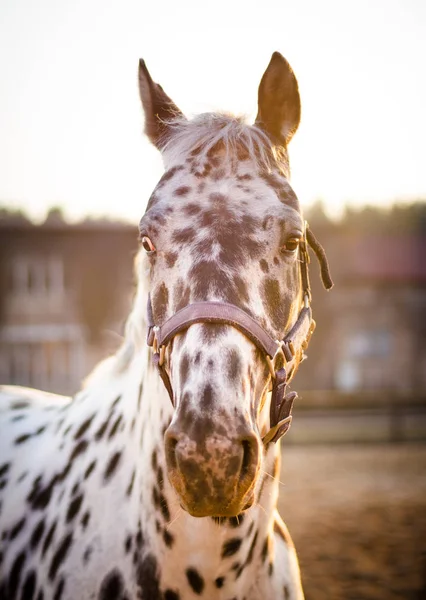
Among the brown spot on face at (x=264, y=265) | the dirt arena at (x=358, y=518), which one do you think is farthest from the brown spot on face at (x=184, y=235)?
the dirt arena at (x=358, y=518)

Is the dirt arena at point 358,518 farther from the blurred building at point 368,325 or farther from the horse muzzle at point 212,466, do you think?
the blurred building at point 368,325

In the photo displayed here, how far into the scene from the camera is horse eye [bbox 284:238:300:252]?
2092mm

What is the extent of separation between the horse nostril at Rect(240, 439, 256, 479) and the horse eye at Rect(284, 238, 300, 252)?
73cm

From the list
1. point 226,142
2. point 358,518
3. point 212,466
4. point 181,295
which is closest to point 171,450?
point 212,466

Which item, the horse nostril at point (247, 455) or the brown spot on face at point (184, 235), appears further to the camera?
the brown spot on face at point (184, 235)

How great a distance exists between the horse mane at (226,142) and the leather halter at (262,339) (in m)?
0.35

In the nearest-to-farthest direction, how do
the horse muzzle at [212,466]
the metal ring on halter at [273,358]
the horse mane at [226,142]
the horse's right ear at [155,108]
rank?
1. the horse muzzle at [212,466]
2. the metal ring on halter at [273,358]
3. the horse mane at [226,142]
4. the horse's right ear at [155,108]

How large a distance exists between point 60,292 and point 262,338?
81.2 ft

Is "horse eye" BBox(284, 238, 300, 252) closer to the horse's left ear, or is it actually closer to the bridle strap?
the bridle strap

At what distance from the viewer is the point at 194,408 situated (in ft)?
5.42

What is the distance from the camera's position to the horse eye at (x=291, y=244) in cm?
209

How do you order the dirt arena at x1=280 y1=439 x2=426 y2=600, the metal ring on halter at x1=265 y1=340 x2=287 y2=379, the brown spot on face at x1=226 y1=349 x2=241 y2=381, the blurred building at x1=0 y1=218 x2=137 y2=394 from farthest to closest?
the blurred building at x1=0 y1=218 x2=137 y2=394, the dirt arena at x1=280 y1=439 x2=426 y2=600, the metal ring on halter at x1=265 y1=340 x2=287 y2=379, the brown spot on face at x1=226 y1=349 x2=241 y2=381

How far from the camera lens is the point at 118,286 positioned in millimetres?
25656

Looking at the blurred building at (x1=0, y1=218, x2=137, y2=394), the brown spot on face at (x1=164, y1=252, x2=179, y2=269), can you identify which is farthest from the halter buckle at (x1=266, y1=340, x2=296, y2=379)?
the blurred building at (x1=0, y1=218, x2=137, y2=394)
